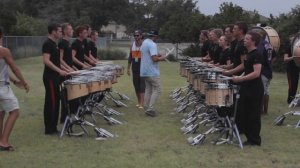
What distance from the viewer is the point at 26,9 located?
77688 millimetres

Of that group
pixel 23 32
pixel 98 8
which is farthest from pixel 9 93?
pixel 98 8

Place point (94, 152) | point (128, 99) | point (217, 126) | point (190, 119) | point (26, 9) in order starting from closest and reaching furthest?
point (94, 152) < point (217, 126) < point (190, 119) < point (128, 99) < point (26, 9)

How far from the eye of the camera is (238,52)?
388 inches

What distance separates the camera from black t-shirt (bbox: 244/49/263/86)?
892 centimetres

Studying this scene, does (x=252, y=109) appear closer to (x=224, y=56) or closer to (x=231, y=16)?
(x=224, y=56)

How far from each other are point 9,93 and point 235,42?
434 centimetres

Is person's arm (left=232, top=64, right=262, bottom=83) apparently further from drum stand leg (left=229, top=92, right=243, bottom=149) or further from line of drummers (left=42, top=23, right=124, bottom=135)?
line of drummers (left=42, top=23, right=124, bottom=135)

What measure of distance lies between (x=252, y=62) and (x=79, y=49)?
475 cm

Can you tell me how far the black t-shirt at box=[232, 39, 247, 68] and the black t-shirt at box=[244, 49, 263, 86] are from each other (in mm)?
502

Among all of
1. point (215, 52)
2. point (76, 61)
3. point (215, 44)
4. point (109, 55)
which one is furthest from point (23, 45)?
point (215, 52)

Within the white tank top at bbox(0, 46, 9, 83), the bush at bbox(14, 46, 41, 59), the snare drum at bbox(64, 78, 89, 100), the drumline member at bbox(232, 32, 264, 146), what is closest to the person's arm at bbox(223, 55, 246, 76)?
the drumline member at bbox(232, 32, 264, 146)

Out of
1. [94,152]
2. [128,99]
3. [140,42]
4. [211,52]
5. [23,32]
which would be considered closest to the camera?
[94,152]

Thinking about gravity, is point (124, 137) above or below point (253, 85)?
below

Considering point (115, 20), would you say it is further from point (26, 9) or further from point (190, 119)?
point (190, 119)
